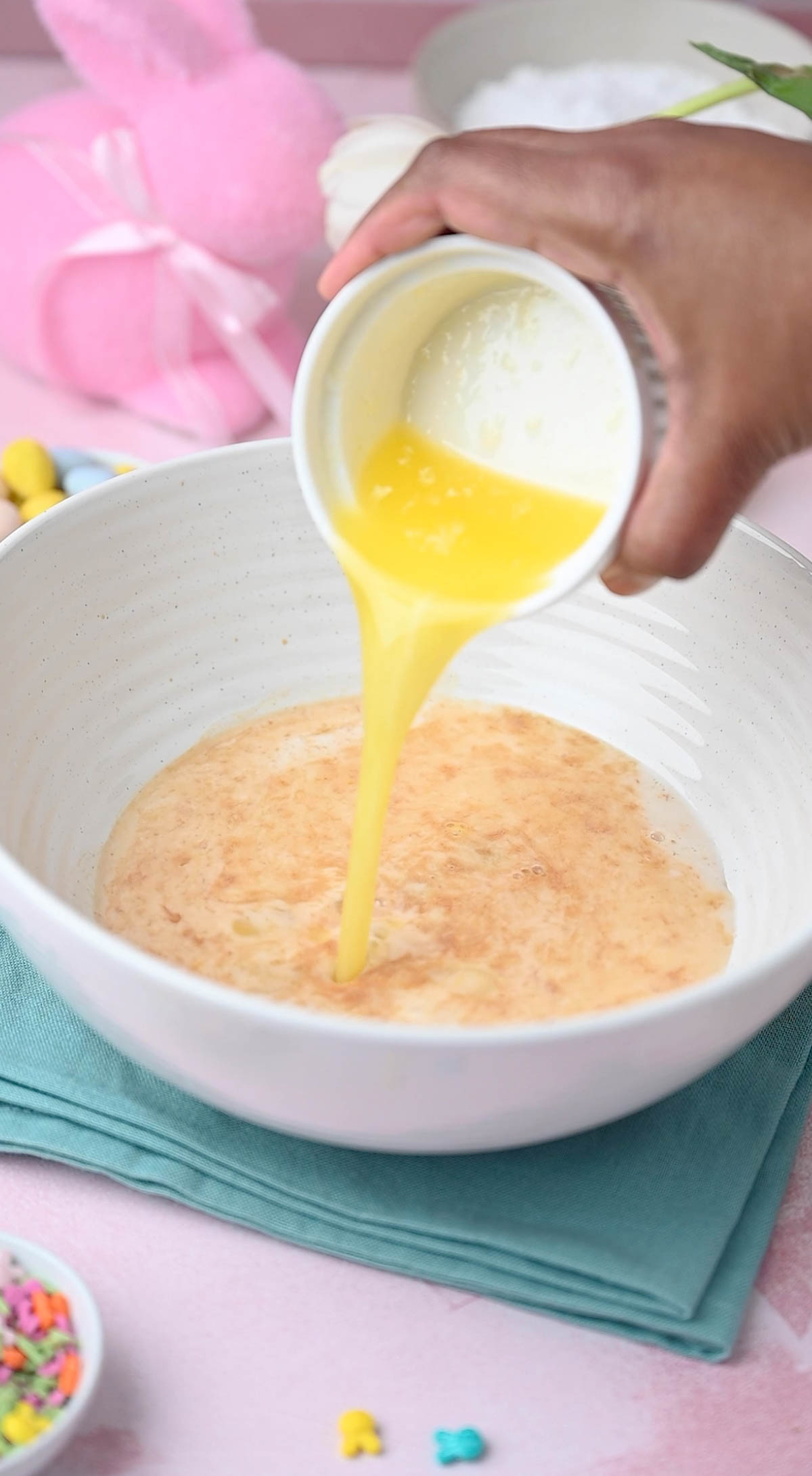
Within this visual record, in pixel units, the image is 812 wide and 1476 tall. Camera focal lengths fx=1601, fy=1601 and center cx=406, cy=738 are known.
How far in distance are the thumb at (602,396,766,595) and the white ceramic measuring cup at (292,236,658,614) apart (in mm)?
50

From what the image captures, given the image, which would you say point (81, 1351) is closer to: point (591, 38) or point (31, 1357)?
point (31, 1357)

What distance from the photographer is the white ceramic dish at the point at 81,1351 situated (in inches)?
27.4

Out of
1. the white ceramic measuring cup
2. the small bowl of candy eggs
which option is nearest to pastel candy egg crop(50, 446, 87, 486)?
the small bowl of candy eggs

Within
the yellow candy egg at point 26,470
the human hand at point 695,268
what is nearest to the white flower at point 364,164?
the yellow candy egg at point 26,470

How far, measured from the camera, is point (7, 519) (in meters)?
1.38

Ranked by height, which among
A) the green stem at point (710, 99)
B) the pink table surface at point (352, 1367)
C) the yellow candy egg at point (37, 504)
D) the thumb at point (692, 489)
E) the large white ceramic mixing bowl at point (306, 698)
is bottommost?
the yellow candy egg at point (37, 504)

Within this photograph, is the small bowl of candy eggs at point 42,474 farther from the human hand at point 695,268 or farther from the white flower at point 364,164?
the human hand at point 695,268

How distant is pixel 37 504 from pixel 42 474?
4 centimetres

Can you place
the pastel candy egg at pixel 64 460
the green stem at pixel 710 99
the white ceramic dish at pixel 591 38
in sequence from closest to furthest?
the green stem at pixel 710 99 → the pastel candy egg at pixel 64 460 → the white ceramic dish at pixel 591 38

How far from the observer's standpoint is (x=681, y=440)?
0.75 m

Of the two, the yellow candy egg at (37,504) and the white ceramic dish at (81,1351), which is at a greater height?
the white ceramic dish at (81,1351)

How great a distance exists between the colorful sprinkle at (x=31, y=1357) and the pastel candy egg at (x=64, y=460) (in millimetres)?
845

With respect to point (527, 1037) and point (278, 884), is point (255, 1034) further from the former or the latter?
point (278, 884)

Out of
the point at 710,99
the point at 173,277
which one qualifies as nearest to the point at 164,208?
the point at 173,277
